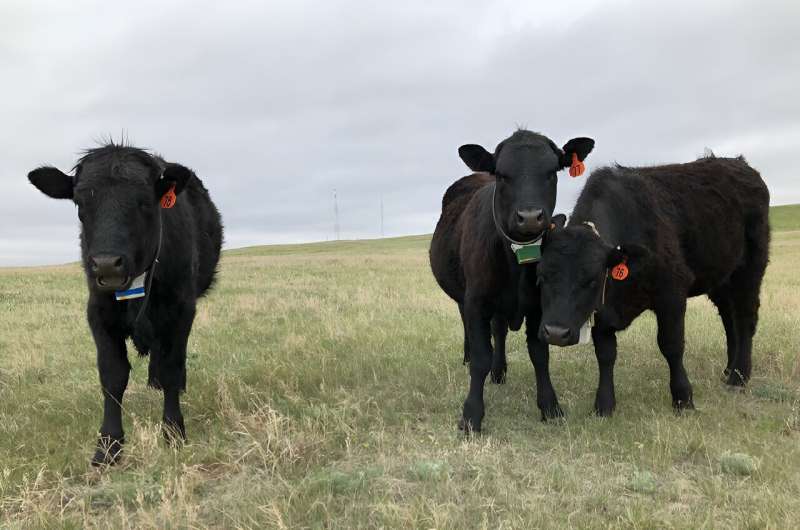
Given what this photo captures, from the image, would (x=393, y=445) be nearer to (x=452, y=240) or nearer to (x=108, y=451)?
(x=108, y=451)

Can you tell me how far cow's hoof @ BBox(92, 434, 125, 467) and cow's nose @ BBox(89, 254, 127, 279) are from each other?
1336mm

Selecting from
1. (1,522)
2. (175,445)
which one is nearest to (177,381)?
(175,445)

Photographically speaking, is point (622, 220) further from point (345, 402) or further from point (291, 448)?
point (291, 448)

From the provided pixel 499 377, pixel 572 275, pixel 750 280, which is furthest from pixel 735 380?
pixel 572 275

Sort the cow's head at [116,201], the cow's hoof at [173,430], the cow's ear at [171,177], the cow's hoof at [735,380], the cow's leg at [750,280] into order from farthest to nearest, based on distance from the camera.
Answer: the cow's leg at [750,280] < the cow's hoof at [735,380] < the cow's hoof at [173,430] < the cow's ear at [171,177] < the cow's head at [116,201]

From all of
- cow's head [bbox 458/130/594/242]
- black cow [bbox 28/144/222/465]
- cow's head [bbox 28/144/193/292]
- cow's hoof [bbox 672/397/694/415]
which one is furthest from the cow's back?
cow's head [bbox 28/144/193/292]

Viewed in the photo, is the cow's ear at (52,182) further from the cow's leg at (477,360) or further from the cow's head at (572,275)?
the cow's head at (572,275)

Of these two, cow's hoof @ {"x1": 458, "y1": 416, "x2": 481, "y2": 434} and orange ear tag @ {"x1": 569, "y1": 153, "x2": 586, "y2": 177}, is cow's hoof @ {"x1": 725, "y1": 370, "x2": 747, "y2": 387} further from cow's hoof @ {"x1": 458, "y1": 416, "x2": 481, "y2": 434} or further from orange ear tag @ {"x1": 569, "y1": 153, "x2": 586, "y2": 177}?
cow's hoof @ {"x1": 458, "y1": 416, "x2": 481, "y2": 434}

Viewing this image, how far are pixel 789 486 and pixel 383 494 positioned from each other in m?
2.58

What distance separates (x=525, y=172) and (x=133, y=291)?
324 cm

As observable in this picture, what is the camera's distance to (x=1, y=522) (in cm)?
359

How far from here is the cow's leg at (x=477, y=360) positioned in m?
5.32

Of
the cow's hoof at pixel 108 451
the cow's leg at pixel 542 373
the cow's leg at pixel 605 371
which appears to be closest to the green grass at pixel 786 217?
the cow's leg at pixel 605 371

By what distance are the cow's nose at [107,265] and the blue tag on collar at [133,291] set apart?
0.46m
